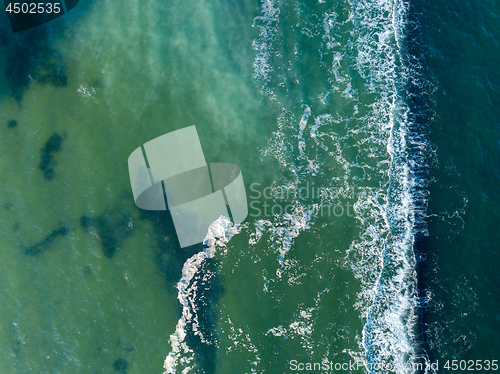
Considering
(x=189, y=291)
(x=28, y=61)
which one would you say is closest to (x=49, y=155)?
(x=28, y=61)

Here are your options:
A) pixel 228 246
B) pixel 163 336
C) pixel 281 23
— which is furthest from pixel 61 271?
pixel 281 23

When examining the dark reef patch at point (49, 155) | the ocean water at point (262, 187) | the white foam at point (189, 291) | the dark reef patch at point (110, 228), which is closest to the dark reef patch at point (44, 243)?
the ocean water at point (262, 187)

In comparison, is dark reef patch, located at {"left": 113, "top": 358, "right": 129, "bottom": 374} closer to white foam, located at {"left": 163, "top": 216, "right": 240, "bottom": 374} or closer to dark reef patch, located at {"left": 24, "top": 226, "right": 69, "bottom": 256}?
white foam, located at {"left": 163, "top": 216, "right": 240, "bottom": 374}

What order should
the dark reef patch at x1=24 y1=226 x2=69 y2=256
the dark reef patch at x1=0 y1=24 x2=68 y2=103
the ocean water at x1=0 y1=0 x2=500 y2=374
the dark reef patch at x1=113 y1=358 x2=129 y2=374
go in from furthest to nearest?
1. the dark reef patch at x1=0 y1=24 x2=68 y2=103
2. the dark reef patch at x1=24 y1=226 x2=69 y2=256
3. the ocean water at x1=0 y1=0 x2=500 y2=374
4. the dark reef patch at x1=113 y1=358 x2=129 y2=374

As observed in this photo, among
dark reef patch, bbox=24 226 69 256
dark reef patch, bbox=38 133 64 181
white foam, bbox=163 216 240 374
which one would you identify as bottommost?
white foam, bbox=163 216 240 374

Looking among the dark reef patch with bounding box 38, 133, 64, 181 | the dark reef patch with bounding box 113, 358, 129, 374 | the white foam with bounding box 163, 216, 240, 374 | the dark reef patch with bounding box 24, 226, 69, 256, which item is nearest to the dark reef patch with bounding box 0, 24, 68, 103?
the dark reef patch with bounding box 38, 133, 64, 181

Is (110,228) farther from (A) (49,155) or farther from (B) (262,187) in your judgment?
(B) (262,187)

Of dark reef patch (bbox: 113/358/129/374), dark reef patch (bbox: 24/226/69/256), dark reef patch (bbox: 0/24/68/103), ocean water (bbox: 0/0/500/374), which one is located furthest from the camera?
dark reef patch (bbox: 0/24/68/103)
